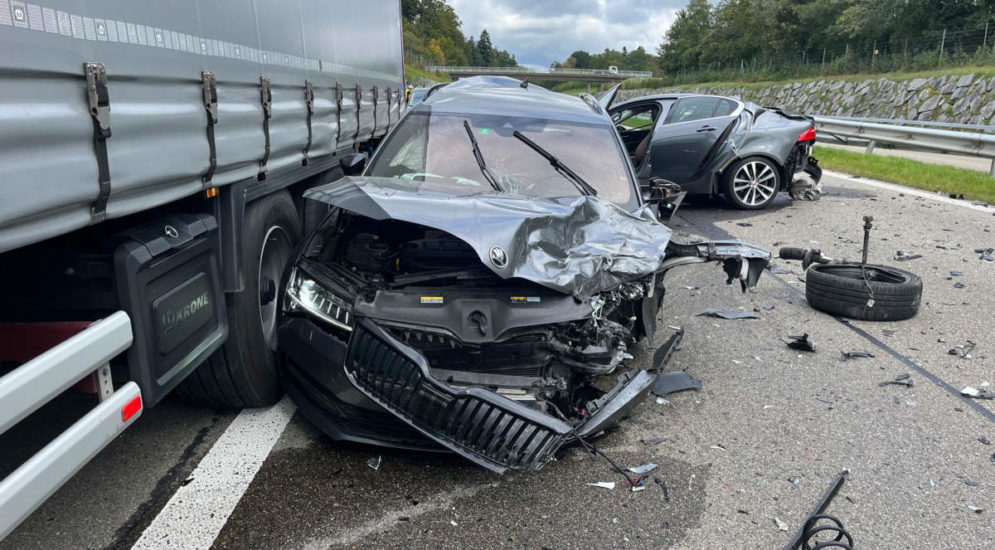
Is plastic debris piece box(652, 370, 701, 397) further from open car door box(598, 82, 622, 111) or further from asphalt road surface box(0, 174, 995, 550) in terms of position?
open car door box(598, 82, 622, 111)

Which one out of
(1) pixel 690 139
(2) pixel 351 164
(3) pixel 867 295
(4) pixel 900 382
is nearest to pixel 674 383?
(4) pixel 900 382

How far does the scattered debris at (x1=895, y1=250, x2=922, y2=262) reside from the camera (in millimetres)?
7701

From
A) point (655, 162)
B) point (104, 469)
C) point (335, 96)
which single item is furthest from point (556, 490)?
point (655, 162)

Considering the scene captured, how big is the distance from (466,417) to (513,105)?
2.92m

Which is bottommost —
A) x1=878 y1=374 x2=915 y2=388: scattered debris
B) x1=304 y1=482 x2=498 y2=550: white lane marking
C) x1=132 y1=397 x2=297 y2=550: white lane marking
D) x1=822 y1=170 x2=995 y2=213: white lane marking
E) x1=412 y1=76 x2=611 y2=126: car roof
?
x1=878 y1=374 x2=915 y2=388: scattered debris

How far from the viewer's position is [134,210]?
2.63m

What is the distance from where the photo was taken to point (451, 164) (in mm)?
4793

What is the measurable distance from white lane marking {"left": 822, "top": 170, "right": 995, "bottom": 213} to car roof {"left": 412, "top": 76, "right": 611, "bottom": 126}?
24.9 feet

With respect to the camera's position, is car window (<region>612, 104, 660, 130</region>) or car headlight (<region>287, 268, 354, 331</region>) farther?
car window (<region>612, 104, 660, 130</region>)

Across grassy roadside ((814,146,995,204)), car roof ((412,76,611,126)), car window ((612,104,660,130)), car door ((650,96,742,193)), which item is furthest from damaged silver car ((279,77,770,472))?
grassy roadside ((814,146,995,204))

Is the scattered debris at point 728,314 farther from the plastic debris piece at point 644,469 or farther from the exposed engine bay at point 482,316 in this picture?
the plastic debris piece at point 644,469

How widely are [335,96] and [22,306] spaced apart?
3930 millimetres

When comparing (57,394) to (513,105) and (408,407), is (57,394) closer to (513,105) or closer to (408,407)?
(408,407)

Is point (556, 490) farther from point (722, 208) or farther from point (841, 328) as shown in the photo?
point (722, 208)
